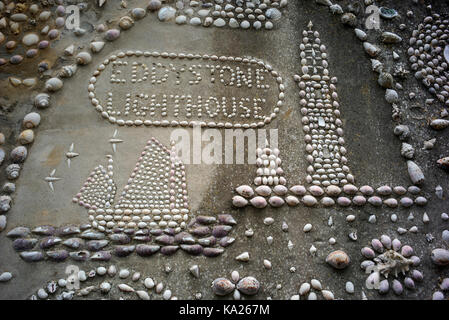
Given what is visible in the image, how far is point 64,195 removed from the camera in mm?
1369

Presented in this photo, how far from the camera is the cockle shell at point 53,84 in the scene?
58.7 inches

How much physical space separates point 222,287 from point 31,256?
2.29 ft

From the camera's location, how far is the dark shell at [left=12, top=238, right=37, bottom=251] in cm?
129

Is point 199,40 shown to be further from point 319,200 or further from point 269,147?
point 319,200

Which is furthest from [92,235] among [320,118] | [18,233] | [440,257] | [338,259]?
[440,257]

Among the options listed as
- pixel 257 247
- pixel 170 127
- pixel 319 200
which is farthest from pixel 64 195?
pixel 319 200

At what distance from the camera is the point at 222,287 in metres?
1.26

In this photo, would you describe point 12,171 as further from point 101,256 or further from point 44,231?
point 101,256

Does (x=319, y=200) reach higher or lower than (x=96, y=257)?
higher

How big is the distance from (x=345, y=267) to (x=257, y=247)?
1.11 feet

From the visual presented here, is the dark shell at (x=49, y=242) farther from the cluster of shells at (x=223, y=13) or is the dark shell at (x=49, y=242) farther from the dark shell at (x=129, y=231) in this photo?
the cluster of shells at (x=223, y=13)

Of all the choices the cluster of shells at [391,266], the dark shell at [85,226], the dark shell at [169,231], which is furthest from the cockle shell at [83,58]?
the cluster of shells at [391,266]

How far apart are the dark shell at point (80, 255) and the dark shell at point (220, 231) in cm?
47
